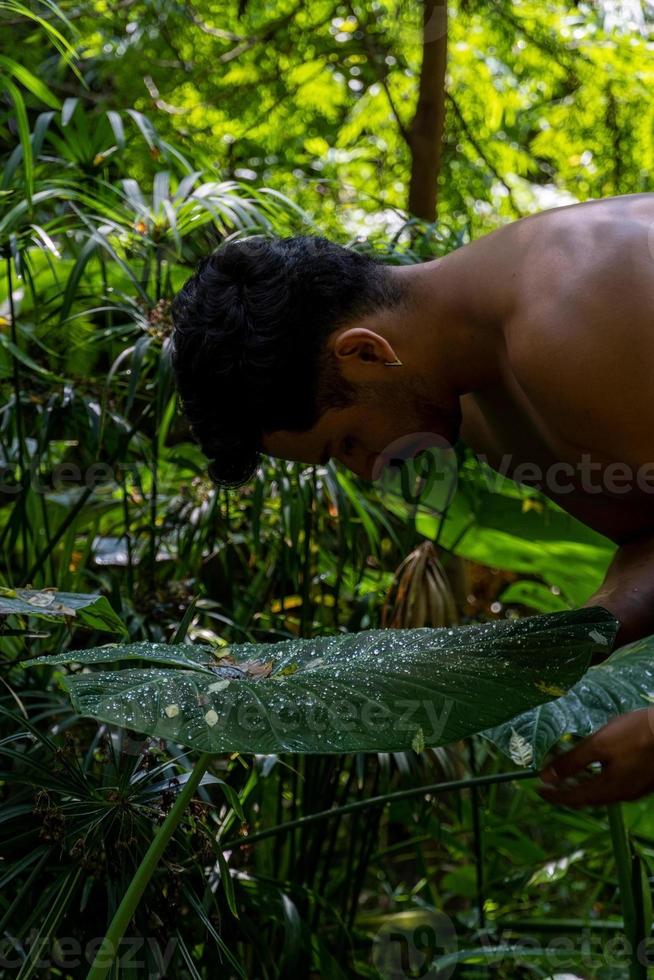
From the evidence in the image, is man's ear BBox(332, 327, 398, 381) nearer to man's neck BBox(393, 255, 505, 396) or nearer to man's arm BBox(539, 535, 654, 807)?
man's neck BBox(393, 255, 505, 396)

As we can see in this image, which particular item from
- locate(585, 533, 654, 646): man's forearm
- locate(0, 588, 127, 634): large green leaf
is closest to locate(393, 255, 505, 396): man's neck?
locate(585, 533, 654, 646): man's forearm

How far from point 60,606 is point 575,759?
0.58 m

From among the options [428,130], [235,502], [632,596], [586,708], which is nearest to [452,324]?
[632,596]

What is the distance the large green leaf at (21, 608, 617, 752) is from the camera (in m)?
0.87

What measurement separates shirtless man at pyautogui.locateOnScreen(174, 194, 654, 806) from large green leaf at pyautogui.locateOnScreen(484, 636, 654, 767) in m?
0.25

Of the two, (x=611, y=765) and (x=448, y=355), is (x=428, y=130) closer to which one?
Result: (x=448, y=355)

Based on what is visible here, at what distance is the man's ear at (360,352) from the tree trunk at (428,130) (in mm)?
1393

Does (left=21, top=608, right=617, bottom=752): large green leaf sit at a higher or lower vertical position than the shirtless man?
lower

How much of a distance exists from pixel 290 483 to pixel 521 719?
0.95 m

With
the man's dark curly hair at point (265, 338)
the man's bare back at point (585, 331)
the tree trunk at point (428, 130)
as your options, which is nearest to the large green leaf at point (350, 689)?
the man's bare back at point (585, 331)

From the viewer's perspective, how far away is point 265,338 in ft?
4.66

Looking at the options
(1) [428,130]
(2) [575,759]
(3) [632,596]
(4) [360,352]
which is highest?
(1) [428,130]

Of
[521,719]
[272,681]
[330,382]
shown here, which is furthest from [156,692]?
[330,382]

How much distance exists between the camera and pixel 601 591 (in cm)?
141
